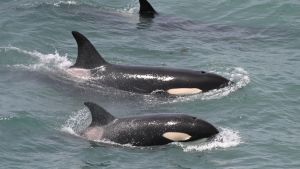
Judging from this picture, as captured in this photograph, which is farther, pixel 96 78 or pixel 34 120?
pixel 96 78

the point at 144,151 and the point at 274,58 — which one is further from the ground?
the point at 274,58

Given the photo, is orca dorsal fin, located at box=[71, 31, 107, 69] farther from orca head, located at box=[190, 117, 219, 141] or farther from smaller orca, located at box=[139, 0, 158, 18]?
smaller orca, located at box=[139, 0, 158, 18]

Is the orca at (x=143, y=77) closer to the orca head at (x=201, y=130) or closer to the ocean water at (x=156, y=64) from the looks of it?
the ocean water at (x=156, y=64)

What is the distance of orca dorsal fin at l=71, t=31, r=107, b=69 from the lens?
20.2 meters

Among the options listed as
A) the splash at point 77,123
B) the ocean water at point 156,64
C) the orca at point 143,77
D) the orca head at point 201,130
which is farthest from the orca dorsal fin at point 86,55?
the orca head at point 201,130

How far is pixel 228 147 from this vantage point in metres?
15.9

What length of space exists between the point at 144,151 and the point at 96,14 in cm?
1242

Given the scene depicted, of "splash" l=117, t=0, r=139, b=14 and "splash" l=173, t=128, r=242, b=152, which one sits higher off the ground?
"splash" l=117, t=0, r=139, b=14

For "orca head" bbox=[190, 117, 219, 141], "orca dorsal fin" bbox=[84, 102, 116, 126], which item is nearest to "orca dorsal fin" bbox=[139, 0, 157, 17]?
"orca dorsal fin" bbox=[84, 102, 116, 126]

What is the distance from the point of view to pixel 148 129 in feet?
52.9

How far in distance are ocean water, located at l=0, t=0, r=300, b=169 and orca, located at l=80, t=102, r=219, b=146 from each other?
19cm

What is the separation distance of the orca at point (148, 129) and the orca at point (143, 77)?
3.39m

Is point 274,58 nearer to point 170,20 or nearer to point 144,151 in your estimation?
point 170,20

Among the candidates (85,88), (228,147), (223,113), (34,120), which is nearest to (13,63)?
(85,88)
